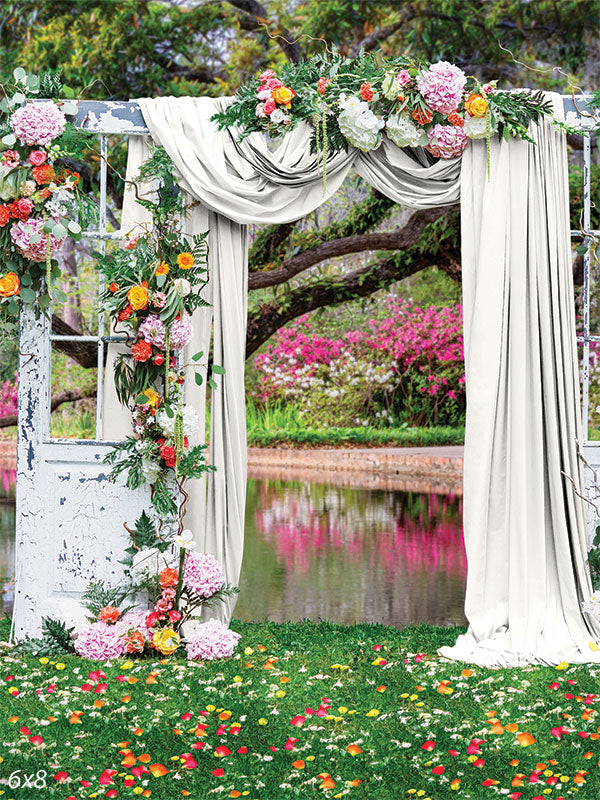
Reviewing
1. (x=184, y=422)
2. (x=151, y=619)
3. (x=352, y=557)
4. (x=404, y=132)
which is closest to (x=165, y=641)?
(x=151, y=619)

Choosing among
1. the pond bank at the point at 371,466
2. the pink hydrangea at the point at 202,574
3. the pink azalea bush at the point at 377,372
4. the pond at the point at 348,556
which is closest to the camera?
the pink hydrangea at the point at 202,574

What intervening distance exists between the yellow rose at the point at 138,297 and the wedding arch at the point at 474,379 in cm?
27

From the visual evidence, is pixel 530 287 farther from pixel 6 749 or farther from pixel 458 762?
pixel 6 749

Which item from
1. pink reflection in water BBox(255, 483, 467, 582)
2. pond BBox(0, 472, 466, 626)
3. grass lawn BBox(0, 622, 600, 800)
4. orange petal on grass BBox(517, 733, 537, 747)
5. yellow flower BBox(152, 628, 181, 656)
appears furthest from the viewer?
pink reflection in water BBox(255, 483, 467, 582)

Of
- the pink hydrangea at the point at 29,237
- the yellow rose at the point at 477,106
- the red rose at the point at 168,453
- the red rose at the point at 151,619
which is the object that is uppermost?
the yellow rose at the point at 477,106

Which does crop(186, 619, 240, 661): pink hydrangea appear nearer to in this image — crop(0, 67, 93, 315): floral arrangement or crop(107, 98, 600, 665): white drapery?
crop(107, 98, 600, 665): white drapery

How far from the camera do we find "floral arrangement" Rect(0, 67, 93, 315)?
373cm

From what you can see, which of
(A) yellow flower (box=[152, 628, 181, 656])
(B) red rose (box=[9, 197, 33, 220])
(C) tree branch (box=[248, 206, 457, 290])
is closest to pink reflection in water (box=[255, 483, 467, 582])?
(C) tree branch (box=[248, 206, 457, 290])

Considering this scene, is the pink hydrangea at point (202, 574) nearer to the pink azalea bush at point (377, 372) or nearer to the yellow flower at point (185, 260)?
the yellow flower at point (185, 260)

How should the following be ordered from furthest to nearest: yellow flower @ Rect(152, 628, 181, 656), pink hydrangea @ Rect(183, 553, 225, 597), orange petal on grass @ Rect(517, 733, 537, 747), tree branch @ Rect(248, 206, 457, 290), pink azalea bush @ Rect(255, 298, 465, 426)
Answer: pink azalea bush @ Rect(255, 298, 465, 426), tree branch @ Rect(248, 206, 457, 290), pink hydrangea @ Rect(183, 553, 225, 597), yellow flower @ Rect(152, 628, 181, 656), orange petal on grass @ Rect(517, 733, 537, 747)

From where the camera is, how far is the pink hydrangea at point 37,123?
371 cm

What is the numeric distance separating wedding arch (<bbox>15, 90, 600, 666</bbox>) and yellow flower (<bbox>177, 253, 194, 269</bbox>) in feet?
0.76

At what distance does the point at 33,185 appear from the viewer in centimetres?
374

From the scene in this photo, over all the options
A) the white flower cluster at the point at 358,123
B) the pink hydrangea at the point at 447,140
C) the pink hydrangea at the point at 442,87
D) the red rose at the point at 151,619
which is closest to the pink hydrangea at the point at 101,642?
the red rose at the point at 151,619
